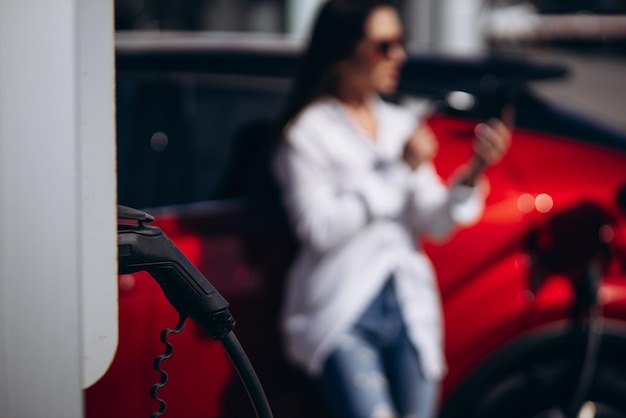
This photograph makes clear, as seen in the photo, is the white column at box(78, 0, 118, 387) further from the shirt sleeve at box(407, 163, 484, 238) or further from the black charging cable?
the shirt sleeve at box(407, 163, 484, 238)

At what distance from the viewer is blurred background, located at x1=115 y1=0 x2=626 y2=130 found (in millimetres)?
8031

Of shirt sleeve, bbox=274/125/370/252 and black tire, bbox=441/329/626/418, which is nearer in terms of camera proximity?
shirt sleeve, bbox=274/125/370/252

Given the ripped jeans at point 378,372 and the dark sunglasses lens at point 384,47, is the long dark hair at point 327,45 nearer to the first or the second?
the dark sunglasses lens at point 384,47

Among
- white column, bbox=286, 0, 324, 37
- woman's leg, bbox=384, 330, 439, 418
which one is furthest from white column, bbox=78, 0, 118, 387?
white column, bbox=286, 0, 324, 37

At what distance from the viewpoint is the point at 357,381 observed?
7.99 feet

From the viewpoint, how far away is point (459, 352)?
2820mm

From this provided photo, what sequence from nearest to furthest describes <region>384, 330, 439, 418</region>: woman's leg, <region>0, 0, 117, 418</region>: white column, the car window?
<region>0, 0, 117, 418</region>: white column < <region>384, 330, 439, 418</region>: woman's leg < the car window

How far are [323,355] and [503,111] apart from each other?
100cm

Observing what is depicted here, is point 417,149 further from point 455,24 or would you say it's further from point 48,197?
point 455,24

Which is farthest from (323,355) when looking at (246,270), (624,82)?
(624,82)

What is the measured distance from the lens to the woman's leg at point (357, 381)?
242 cm

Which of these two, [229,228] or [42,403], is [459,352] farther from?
[42,403]

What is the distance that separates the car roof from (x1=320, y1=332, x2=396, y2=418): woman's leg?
994 millimetres

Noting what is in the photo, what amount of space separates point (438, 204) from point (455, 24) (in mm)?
5694
